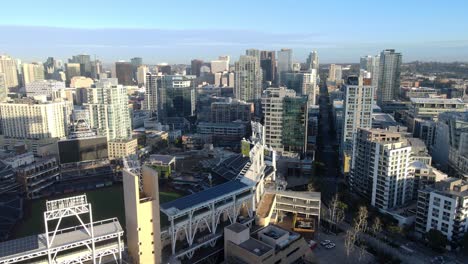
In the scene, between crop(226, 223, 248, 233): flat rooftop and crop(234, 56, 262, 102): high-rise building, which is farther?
crop(234, 56, 262, 102): high-rise building

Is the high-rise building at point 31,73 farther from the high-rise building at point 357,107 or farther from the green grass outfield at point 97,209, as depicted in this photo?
the high-rise building at point 357,107

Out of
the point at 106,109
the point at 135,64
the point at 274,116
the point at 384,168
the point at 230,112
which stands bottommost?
the point at 230,112

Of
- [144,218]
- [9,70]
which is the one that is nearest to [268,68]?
[9,70]

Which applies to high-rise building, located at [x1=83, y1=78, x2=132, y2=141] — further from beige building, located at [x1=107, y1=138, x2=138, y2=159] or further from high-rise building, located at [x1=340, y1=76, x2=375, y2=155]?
high-rise building, located at [x1=340, y1=76, x2=375, y2=155]

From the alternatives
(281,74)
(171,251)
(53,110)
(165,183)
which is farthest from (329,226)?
(281,74)

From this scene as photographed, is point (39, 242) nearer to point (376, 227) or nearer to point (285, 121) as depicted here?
point (376, 227)

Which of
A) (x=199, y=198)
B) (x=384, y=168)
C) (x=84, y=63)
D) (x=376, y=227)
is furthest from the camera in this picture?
(x=84, y=63)

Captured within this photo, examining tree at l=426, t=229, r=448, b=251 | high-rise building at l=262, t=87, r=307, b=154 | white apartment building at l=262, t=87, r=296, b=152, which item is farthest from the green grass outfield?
tree at l=426, t=229, r=448, b=251

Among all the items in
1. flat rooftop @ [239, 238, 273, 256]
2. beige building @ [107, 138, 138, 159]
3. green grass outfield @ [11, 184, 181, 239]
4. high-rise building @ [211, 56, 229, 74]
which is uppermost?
high-rise building @ [211, 56, 229, 74]
